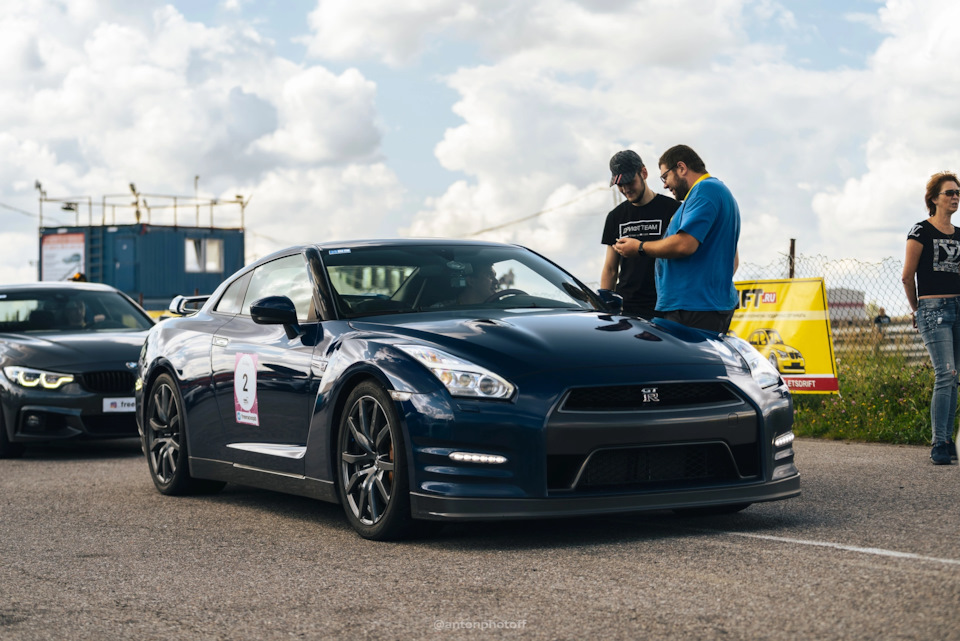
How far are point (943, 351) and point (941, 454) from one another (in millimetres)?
676

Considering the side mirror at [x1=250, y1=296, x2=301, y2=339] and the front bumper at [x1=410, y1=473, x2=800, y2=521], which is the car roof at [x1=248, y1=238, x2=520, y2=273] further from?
the front bumper at [x1=410, y1=473, x2=800, y2=521]

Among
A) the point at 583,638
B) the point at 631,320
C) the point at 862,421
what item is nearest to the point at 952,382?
the point at 862,421

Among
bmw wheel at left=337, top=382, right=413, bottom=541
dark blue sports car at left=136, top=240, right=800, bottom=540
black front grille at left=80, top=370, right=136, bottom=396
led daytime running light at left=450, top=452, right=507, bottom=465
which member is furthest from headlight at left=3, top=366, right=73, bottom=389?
led daytime running light at left=450, top=452, right=507, bottom=465

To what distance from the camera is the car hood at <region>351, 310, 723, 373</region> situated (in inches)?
207

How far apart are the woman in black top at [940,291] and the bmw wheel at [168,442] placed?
469cm

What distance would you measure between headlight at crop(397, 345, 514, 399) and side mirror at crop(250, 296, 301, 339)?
1.19m

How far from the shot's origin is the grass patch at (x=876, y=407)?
10.2 metres

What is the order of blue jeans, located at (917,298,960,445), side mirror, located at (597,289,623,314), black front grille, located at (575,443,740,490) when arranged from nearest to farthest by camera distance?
1. black front grille, located at (575,443,740,490)
2. side mirror, located at (597,289,623,314)
3. blue jeans, located at (917,298,960,445)

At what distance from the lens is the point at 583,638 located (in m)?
3.63

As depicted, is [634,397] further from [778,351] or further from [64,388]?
[778,351]

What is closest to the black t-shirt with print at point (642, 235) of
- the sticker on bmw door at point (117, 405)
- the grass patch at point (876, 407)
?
the grass patch at point (876, 407)

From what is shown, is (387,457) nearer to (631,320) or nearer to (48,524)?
(631,320)

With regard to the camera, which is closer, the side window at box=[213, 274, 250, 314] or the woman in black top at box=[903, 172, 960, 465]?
the side window at box=[213, 274, 250, 314]

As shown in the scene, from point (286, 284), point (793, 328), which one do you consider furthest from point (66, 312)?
point (793, 328)
